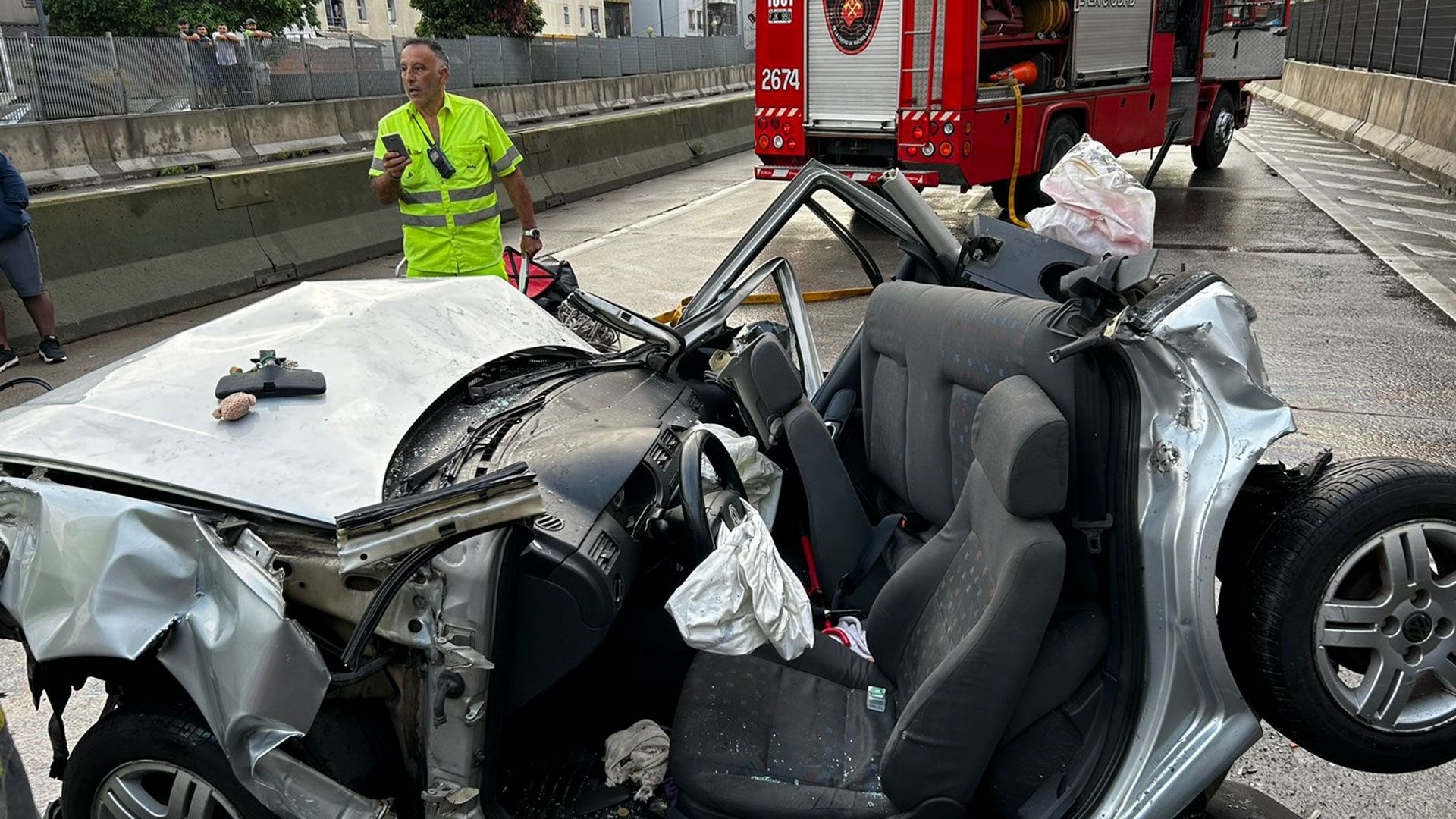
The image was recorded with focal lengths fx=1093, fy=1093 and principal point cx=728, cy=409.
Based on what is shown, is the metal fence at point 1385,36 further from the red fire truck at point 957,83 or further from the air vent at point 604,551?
the air vent at point 604,551

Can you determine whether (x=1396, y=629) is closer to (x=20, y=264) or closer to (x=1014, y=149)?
(x=20, y=264)

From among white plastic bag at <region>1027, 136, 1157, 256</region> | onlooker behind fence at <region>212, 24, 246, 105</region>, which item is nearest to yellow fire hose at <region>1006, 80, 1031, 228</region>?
white plastic bag at <region>1027, 136, 1157, 256</region>

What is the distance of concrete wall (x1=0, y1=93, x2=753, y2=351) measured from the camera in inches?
320

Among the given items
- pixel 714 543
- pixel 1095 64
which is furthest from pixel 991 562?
pixel 1095 64

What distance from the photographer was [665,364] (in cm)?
344

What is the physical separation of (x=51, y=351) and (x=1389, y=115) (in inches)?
711

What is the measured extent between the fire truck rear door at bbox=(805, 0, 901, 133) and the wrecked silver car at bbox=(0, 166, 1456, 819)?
8.47 meters

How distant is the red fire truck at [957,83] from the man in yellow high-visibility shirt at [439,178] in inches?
169

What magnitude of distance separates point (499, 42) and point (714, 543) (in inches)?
714

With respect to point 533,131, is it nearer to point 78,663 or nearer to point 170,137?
point 170,137

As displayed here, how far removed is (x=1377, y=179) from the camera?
14.5 metres

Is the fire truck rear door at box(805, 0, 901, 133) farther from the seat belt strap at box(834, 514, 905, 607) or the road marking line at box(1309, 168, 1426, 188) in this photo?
the seat belt strap at box(834, 514, 905, 607)

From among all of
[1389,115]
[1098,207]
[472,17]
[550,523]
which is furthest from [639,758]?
[472,17]

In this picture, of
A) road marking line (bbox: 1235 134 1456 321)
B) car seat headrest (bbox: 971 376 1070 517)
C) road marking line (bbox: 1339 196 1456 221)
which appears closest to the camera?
car seat headrest (bbox: 971 376 1070 517)
